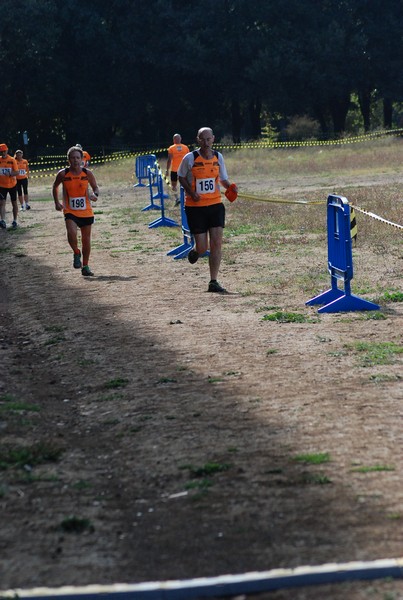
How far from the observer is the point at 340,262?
11492 mm

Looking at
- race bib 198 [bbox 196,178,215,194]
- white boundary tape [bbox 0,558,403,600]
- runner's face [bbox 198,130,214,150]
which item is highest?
runner's face [bbox 198,130,214,150]

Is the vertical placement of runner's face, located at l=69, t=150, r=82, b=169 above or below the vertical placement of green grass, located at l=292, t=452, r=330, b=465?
above

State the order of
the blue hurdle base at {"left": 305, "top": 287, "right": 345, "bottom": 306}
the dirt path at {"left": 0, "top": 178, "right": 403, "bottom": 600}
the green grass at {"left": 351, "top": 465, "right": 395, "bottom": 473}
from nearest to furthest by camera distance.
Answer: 1. the dirt path at {"left": 0, "top": 178, "right": 403, "bottom": 600}
2. the green grass at {"left": 351, "top": 465, "right": 395, "bottom": 473}
3. the blue hurdle base at {"left": 305, "top": 287, "right": 345, "bottom": 306}

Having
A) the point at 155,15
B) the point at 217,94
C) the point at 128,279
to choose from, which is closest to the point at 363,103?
the point at 217,94

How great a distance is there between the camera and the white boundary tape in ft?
14.4

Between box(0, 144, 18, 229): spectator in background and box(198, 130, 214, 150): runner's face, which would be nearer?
box(198, 130, 214, 150): runner's face

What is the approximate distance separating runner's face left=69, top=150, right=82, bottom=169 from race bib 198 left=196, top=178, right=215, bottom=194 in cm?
289

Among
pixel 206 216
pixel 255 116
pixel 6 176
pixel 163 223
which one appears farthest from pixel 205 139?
pixel 255 116

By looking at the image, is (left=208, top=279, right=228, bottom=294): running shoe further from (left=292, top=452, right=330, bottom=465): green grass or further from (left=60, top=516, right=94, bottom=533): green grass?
(left=60, top=516, right=94, bottom=533): green grass

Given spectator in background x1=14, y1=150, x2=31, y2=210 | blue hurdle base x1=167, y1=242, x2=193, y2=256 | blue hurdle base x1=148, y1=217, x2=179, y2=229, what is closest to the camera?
blue hurdle base x1=167, y1=242, x2=193, y2=256

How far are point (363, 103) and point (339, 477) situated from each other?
71614mm

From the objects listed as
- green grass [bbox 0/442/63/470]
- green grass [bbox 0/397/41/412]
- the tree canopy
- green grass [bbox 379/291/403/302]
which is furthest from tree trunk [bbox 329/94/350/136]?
green grass [bbox 0/442/63/470]

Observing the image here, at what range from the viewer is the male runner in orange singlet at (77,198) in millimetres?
15461

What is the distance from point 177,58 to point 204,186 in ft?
181
